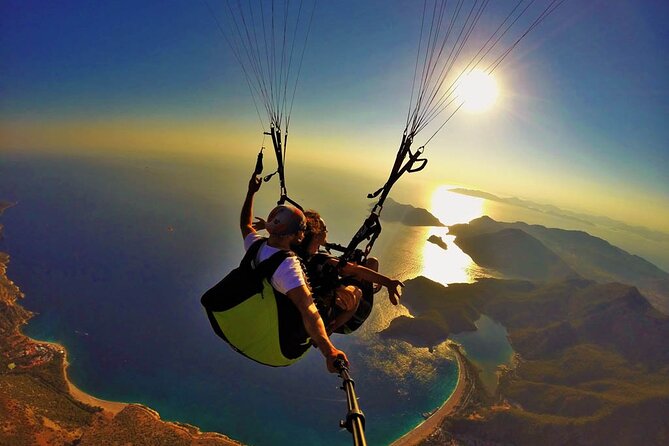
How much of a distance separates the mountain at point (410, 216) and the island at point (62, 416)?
110043mm

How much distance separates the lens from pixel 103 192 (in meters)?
154

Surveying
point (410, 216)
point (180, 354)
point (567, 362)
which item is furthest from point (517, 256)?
point (180, 354)

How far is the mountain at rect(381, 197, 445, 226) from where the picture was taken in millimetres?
132750

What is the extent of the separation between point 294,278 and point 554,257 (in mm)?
106281

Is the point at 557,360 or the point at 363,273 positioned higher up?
the point at 363,273

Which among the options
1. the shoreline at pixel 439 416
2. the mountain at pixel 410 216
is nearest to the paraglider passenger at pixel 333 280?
the shoreline at pixel 439 416

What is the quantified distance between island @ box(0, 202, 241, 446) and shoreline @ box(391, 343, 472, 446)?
52.0 feet

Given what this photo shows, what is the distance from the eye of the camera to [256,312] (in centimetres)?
252

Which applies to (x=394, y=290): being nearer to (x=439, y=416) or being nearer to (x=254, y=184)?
(x=254, y=184)

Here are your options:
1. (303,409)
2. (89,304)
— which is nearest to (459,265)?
(303,409)

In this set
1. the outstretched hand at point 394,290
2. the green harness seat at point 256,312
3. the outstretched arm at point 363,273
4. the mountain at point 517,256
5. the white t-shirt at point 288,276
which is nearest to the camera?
the white t-shirt at point 288,276

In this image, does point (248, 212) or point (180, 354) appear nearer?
point (248, 212)

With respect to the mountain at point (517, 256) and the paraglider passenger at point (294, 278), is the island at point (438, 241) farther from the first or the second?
the paraglider passenger at point (294, 278)

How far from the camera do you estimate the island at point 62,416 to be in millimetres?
Result: 26312
